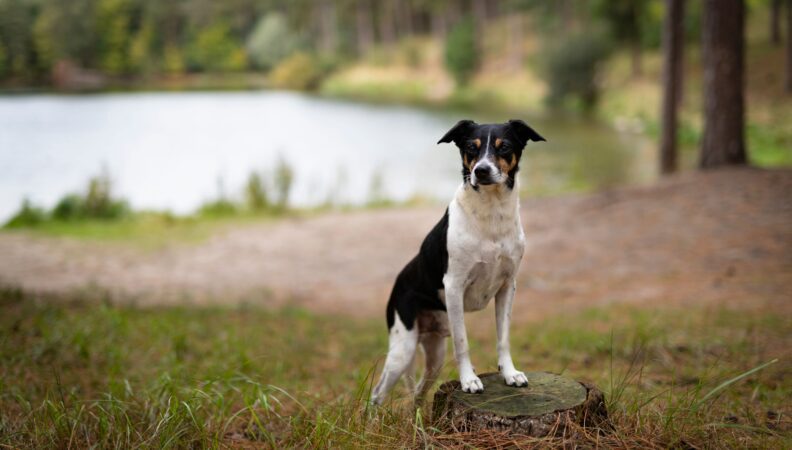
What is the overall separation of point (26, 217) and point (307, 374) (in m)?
11.6

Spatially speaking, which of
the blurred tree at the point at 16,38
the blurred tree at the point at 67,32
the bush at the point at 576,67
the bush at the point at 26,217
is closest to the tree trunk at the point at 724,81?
the bush at the point at 26,217

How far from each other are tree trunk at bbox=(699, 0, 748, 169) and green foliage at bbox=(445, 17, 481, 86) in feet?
139

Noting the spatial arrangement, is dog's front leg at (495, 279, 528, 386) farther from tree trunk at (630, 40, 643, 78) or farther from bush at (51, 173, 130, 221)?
tree trunk at (630, 40, 643, 78)

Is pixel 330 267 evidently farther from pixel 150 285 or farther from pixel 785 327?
pixel 785 327

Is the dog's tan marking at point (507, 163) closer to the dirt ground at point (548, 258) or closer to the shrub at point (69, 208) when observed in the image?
the dirt ground at point (548, 258)

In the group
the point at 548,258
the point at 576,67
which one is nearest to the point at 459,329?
the point at 548,258

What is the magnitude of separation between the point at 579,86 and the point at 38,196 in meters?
30.3

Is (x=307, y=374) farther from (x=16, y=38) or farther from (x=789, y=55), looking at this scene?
(x=789, y=55)

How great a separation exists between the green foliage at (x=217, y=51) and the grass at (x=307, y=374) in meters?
62.6

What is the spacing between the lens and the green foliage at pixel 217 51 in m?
65.1

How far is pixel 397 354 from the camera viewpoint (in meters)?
3.54

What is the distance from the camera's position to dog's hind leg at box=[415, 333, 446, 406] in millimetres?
3711

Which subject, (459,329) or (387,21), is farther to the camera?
(387,21)

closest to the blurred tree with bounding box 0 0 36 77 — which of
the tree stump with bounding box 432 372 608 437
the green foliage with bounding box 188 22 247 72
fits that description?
the tree stump with bounding box 432 372 608 437
